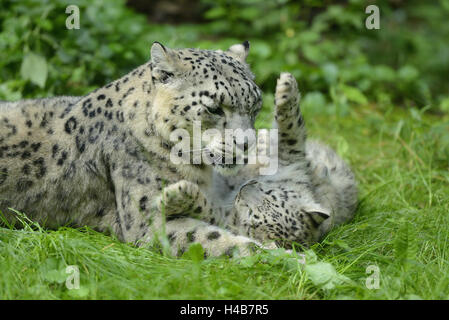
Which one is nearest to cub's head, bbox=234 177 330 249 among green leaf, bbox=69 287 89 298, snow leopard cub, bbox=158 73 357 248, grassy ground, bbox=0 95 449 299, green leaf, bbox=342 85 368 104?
snow leopard cub, bbox=158 73 357 248

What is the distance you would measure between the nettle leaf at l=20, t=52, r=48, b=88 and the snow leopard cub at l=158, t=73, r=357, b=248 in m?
4.03

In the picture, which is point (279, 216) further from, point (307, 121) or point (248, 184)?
point (307, 121)

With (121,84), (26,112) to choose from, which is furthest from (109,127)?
(26,112)

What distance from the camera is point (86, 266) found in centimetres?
515

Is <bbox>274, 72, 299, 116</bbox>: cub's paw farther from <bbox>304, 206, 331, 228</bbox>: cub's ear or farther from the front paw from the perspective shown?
<bbox>304, 206, 331, 228</bbox>: cub's ear

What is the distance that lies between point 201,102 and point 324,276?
2.12 meters

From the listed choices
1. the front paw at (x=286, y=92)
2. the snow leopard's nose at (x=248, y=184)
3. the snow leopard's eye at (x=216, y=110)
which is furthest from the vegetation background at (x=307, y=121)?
the snow leopard's eye at (x=216, y=110)

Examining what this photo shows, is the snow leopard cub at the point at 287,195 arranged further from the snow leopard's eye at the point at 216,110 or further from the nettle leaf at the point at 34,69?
the nettle leaf at the point at 34,69

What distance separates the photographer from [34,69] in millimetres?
9336

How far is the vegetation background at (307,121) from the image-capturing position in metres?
5.02

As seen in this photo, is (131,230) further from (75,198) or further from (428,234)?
(428,234)

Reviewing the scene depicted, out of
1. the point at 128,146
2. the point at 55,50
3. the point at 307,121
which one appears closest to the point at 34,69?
the point at 55,50

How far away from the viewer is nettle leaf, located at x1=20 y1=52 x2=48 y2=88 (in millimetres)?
9266

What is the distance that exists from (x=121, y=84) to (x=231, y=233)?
6.93 ft
